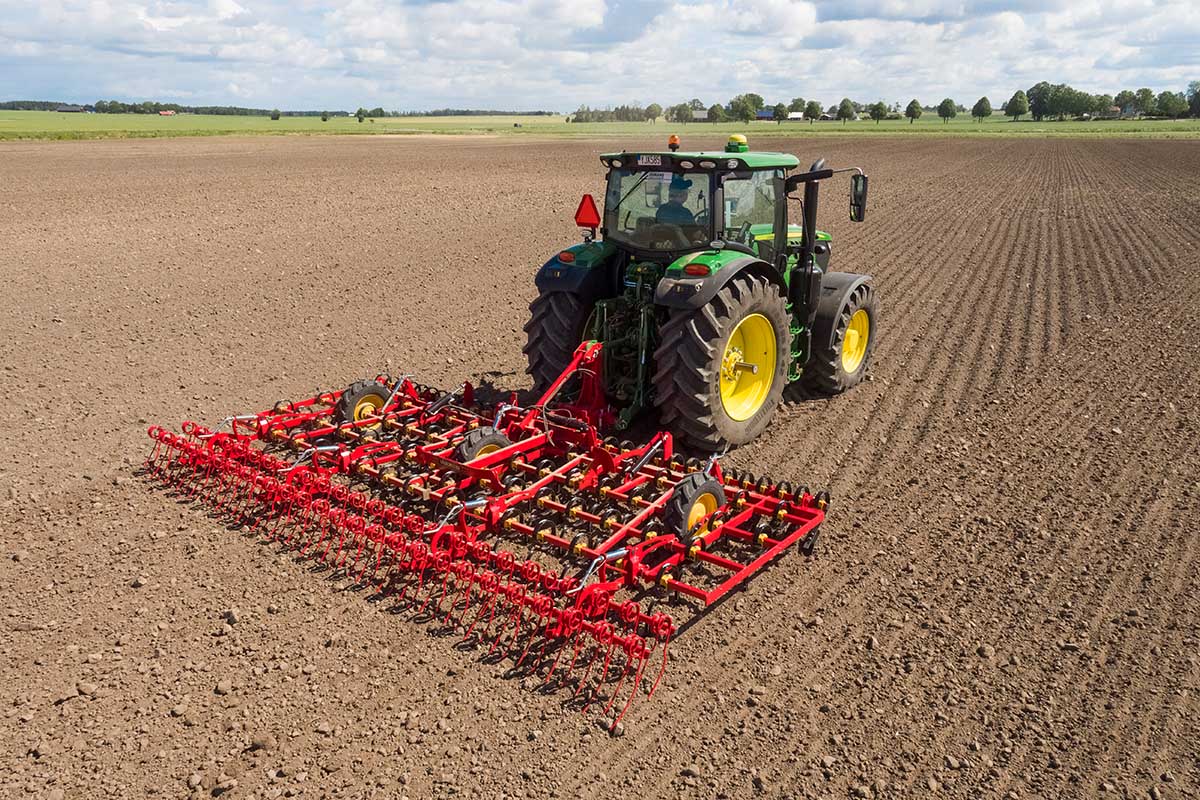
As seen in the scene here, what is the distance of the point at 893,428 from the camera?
696 centimetres

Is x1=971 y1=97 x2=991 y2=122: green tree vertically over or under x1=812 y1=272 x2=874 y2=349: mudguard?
over

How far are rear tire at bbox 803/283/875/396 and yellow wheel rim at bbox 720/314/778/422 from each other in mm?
1024

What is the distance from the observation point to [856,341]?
800 cm

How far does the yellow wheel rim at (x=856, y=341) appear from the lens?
25.7 ft

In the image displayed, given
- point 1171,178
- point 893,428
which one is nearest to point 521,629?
point 893,428

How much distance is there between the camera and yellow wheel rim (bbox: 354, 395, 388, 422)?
644cm

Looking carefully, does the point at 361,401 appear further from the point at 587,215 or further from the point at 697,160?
the point at 697,160

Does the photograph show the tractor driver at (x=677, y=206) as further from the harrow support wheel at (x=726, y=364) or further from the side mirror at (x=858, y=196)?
the side mirror at (x=858, y=196)

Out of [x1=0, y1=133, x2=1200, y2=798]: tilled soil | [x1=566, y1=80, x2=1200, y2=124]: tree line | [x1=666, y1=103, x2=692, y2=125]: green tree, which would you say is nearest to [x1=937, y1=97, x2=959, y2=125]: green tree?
[x1=566, y1=80, x2=1200, y2=124]: tree line

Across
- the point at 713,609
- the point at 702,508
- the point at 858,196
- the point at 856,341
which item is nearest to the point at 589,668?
the point at 713,609

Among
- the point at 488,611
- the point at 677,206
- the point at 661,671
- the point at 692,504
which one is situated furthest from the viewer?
the point at 677,206

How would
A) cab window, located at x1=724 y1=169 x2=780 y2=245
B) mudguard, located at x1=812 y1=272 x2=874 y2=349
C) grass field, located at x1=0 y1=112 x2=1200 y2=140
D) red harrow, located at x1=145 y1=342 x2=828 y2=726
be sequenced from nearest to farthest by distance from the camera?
red harrow, located at x1=145 y1=342 x2=828 y2=726 < cab window, located at x1=724 y1=169 x2=780 y2=245 < mudguard, located at x1=812 y1=272 x2=874 y2=349 < grass field, located at x1=0 y1=112 x2=1200 y2=140

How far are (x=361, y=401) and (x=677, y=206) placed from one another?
2.82 meters

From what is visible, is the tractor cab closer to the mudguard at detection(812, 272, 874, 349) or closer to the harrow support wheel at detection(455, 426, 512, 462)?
the mudguard at detection(812, 272, 874, 349)
